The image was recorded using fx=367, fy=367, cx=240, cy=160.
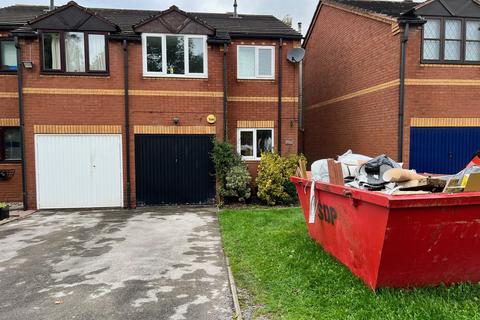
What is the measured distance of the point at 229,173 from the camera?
11086mm

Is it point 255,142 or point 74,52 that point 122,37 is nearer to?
point 74,52

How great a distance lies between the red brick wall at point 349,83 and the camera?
1127cm

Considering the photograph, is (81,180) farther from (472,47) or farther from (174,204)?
(472,47)

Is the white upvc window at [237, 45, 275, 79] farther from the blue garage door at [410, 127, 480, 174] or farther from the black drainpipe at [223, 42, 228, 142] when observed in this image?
the blue garage door at [410, 127, 480, 174]

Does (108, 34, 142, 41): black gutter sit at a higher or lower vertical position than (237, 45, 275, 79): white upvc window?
higher

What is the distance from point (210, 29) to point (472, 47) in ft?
25.8

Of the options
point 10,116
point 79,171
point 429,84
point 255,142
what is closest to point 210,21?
point 255,142

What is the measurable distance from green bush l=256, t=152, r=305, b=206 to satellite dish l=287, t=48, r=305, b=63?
3310 mm

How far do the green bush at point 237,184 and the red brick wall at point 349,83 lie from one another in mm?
4427

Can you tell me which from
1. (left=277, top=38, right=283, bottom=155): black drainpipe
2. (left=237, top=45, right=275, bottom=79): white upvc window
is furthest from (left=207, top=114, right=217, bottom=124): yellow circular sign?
(left=277, top=38, right=283, bottom=155): black drainpipe

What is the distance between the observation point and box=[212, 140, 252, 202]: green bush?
1099 centimetres

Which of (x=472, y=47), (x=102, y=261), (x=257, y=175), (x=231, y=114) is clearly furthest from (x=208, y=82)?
(x=472, y=47)

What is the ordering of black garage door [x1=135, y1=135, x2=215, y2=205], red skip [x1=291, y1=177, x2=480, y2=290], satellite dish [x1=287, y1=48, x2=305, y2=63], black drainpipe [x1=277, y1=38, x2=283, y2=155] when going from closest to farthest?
red skip [x1=291, y1=177, x2=480, y2=290] < black garage door [x1=135, y1=135, x2=215, y2=205] < satellite dish [x1=287, y1=48, x2=305, y2=63] < black drainpipe [x1=277, y1=38, x2=283, y2=155]

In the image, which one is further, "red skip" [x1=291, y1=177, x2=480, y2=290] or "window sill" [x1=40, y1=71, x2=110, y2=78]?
"window sill" [x1=40, y1=71, x2=110, y2=78]
